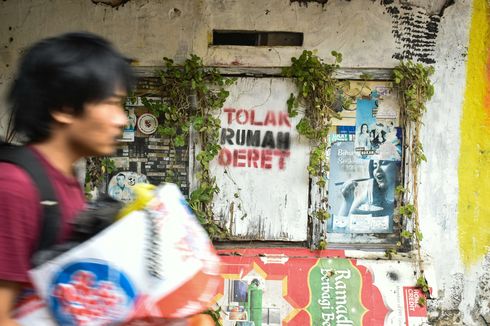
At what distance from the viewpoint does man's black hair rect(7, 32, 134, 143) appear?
1.30m

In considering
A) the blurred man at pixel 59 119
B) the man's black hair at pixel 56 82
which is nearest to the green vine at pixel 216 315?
the blurred man at pixel 59 119

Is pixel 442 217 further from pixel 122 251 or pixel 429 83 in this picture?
pixel 122 251

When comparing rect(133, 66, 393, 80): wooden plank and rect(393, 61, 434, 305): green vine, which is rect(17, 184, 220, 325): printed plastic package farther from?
rect(393, 61, 434, 305): green vine

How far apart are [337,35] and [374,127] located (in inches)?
34.2

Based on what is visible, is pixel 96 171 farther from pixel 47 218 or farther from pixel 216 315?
pixel 47 218

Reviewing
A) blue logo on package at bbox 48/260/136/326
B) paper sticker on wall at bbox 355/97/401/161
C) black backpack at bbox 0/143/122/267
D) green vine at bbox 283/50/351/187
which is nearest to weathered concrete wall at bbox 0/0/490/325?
green vine at bbox 283/50/351/187

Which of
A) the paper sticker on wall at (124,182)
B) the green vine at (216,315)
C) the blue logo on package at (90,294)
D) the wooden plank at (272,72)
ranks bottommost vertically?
the green vine at (216,315)

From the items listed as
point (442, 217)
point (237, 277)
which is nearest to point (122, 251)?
point (237, 277)

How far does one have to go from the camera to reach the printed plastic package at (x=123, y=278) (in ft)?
4.00

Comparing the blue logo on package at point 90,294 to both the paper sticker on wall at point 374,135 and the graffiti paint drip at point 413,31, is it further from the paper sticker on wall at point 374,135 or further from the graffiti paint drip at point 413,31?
the graffiti paint drip at point 413,31

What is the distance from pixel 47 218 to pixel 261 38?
3922 mm

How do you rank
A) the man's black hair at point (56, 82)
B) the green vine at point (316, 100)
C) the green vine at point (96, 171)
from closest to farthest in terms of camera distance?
the man's black hair at point (56, 82) < the green vine at point (316, 100) < the green vine at point (96, 171)

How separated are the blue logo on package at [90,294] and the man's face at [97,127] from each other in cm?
32

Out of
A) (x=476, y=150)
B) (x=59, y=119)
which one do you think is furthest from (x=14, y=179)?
(x=476, y=150)
